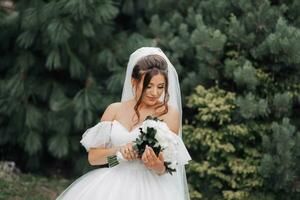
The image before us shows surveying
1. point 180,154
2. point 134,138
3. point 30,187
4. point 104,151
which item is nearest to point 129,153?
point 134,138

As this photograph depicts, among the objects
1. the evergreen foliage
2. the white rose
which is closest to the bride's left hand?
the white rose

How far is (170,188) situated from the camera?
13.0 ft

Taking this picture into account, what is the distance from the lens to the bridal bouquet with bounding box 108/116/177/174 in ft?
12.0

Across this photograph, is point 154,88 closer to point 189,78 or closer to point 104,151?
point 104,151

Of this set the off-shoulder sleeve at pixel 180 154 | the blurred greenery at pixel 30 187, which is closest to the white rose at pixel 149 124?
the off-shoulder sleeve at pixel 180 154

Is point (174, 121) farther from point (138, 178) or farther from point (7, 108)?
point (7, 108)

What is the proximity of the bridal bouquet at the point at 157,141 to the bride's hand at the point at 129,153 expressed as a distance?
29 mm

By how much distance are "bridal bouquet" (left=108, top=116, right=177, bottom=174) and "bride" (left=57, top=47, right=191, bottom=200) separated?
0.05 metres

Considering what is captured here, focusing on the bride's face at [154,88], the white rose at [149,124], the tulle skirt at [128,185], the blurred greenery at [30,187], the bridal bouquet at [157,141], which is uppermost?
the bride's face at [154,88]

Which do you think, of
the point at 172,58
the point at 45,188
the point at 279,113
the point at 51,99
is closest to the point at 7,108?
the point at 51,99

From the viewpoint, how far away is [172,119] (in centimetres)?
394

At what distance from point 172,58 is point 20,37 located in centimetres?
177

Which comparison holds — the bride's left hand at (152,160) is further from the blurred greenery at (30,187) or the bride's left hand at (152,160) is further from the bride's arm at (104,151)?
the blurred greenery at (30,187)

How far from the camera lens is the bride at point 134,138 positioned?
3.81 metres
